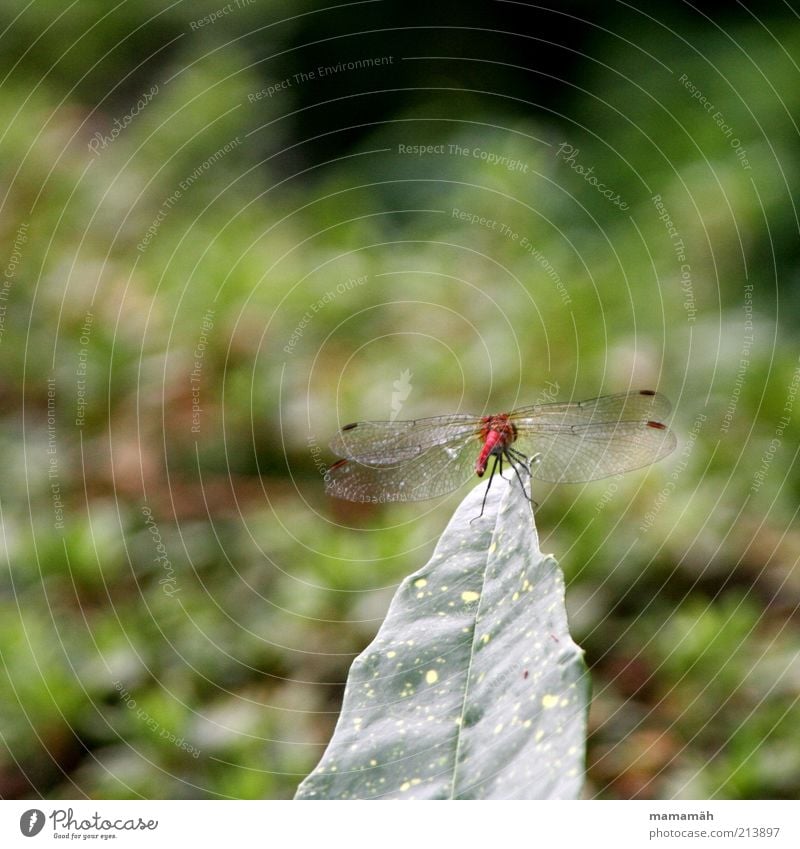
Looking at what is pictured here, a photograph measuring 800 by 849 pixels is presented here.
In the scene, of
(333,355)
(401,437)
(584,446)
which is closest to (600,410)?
(584,446)

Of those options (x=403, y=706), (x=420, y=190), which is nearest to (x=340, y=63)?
(x=420, y=190)

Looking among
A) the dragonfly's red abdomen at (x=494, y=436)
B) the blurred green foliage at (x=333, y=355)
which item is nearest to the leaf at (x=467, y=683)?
the dragonfly's red abdomen at (x=494, y=436)

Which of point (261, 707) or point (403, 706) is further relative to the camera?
point (261, 707)

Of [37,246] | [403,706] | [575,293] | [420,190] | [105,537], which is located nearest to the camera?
[403,706]

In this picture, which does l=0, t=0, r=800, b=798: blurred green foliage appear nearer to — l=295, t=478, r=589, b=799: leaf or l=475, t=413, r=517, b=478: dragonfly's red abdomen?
l=475, t=413, r=517, b=478: dragonfly's red abdomen

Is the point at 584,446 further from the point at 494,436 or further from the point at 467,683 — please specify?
the point at 467,683

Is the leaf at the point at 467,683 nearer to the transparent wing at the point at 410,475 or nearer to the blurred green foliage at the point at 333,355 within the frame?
the transparent wing at the point at 410,475

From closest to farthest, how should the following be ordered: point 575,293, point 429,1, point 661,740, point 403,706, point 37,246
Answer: point 403,706 → point 661,740 → point 575,293 → point 37,246 → point 429,1

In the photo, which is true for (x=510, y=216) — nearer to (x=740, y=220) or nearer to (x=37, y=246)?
(x=740, y=220)
